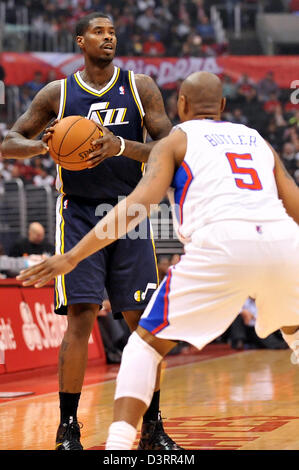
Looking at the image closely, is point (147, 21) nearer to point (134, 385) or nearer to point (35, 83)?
point (35, 83)

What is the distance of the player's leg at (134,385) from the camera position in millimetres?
3240

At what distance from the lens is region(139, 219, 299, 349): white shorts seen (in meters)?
3.34

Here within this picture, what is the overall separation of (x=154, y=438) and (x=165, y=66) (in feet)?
58.7

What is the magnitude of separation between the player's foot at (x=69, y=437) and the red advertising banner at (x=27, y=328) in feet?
15.7

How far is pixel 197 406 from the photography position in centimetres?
636

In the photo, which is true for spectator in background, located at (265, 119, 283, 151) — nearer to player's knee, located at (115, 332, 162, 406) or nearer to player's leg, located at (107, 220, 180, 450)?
player's leg, located at (107, 220, 180, 450)

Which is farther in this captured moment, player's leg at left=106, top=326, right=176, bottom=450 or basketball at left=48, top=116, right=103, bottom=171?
basketball at left=48, top=116, right=103, bottom=171

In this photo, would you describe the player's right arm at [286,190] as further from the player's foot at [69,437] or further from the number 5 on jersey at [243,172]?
the player's foot at [69,437]

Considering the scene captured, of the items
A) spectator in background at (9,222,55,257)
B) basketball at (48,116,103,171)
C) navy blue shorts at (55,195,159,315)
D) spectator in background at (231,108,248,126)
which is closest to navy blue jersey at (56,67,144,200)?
navy blue shorts at (55,195,159,315)

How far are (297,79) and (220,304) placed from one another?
60.4 ft

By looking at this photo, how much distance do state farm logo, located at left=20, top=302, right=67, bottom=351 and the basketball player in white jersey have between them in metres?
6.37

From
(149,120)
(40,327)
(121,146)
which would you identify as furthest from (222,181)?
(40,327)

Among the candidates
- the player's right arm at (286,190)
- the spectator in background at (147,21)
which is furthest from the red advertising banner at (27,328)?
the spectator in background at (147,21)
